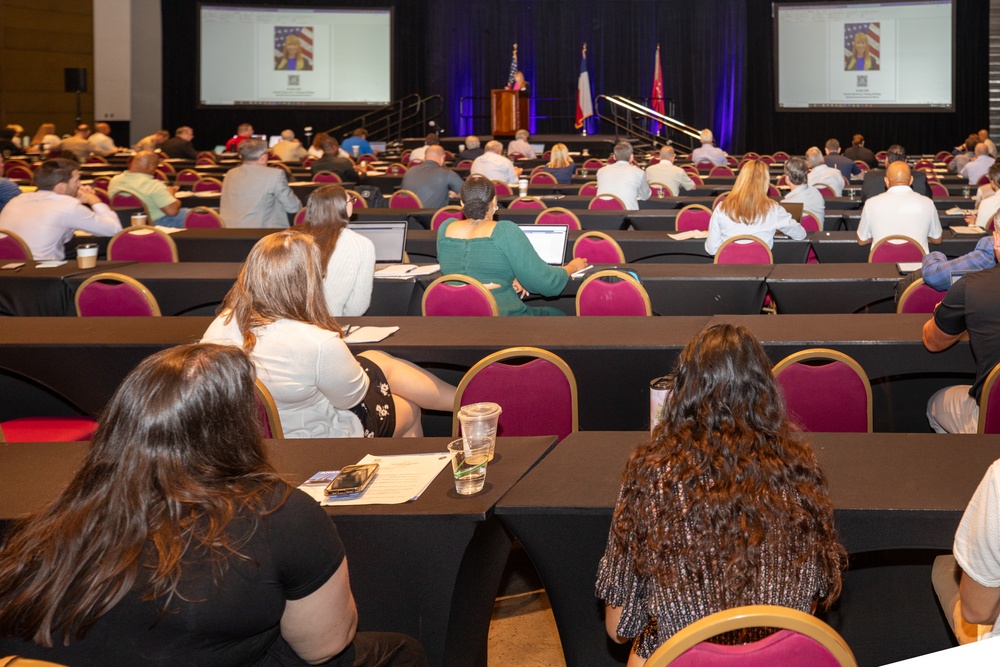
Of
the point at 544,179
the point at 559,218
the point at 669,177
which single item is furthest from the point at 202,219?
the point at 669,177

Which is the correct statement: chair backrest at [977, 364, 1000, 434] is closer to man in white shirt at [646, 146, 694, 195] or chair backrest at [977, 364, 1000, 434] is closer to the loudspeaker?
man in white shirt at [646, 146, 694, 195]

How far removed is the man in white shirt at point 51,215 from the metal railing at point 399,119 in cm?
1398

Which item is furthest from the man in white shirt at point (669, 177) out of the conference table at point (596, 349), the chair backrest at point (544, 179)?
the conference table at point (596, 349)

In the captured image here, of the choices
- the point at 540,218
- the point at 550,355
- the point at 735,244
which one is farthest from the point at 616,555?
the point at 540,218

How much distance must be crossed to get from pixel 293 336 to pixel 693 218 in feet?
18.4

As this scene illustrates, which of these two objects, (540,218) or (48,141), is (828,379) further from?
(48,141)

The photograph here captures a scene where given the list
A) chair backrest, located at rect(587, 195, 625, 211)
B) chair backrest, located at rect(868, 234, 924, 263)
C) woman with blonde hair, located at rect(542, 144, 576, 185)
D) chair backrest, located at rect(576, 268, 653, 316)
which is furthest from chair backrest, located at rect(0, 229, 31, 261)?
woman with blonde hair, located at rect(542, 144, 576, 185)

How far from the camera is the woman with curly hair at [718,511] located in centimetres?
167

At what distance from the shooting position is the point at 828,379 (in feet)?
10.0

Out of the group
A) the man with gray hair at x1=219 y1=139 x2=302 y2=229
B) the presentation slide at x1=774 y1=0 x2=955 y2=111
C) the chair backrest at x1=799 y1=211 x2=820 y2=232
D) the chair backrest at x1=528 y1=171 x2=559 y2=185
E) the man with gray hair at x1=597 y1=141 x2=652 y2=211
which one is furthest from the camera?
the presentation slide at x1=774 y1=0 x2=955 y2=111

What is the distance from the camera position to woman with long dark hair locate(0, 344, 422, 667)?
148 cm

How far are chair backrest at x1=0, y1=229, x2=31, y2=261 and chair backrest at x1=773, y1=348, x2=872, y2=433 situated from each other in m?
4.97

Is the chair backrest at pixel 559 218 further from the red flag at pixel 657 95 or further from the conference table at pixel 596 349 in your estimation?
the red flag at pixel 657 95

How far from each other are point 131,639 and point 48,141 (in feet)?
49.7
